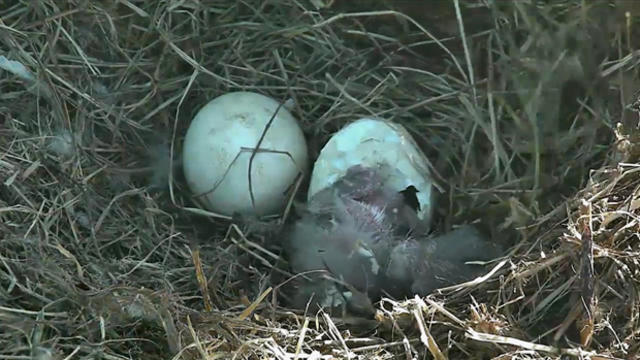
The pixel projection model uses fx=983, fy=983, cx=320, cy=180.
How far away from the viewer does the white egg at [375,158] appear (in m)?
1.83

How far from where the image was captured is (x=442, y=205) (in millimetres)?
1949

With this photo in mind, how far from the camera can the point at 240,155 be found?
1874 mm

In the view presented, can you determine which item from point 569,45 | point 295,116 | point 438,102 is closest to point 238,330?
point 295,116

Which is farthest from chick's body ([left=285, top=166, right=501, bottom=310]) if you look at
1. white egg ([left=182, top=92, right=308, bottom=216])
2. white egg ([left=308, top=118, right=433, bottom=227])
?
white egg ([left=182, top=92, right=308, bottom=216])

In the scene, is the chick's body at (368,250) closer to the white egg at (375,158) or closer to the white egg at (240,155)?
the white egg at (375,158)

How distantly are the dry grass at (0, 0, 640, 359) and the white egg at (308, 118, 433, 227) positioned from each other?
0.11 metres

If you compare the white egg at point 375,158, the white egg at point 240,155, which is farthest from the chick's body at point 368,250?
the white egg at point 240,155

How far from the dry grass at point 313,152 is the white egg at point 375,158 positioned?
11 cm

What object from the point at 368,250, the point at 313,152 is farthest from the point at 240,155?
the point at 368,250

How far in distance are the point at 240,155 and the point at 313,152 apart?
205 millimetres

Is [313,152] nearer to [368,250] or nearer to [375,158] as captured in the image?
[375,158]

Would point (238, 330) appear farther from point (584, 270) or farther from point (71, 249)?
point (584, 270)

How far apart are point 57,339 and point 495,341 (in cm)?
71

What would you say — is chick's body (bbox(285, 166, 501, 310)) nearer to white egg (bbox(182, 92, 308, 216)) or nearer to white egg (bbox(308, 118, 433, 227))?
white egg (bbox(308, 118, 433, 227))
